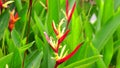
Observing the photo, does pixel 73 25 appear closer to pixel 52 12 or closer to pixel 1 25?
pixel 52 12

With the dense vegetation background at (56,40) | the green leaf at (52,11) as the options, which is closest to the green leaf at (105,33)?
the dense vegetation background at (56,40)

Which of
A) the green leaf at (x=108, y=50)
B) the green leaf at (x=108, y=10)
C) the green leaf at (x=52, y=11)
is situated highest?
the green leaf at (x=52, y=11)

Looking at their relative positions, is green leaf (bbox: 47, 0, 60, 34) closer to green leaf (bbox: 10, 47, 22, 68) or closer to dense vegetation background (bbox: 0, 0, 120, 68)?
dense vegetation background (bbox: 0, 0, 120, 68)

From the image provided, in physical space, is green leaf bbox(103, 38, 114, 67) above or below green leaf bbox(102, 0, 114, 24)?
below

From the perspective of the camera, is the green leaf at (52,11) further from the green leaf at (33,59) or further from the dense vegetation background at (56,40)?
the green leaf at (33,59)

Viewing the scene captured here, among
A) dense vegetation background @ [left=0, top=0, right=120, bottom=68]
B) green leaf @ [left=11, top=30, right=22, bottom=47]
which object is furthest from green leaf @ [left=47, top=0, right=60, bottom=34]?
green leaf @ [left=11, top=30, right=22, bottom=47]

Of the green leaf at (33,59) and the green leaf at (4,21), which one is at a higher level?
the green leaf at (4,21)

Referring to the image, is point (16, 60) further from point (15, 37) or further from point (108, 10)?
point (108, 10)

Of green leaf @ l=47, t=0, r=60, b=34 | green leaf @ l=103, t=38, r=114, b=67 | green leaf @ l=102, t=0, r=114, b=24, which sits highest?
green leaf @ l=47, t=0, r=60, b=34

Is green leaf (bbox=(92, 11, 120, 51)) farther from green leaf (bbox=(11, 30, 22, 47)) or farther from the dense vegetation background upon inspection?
green leaf (bbox=(11, 30, 22, 47))

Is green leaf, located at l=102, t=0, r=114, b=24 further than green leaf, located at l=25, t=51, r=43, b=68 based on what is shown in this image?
Yes
